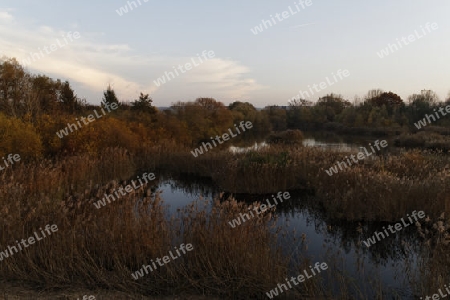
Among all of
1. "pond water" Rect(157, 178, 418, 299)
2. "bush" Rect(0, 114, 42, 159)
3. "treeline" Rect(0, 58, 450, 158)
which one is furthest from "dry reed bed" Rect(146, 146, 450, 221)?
"bush" Rect(0, 114, 42, 159)

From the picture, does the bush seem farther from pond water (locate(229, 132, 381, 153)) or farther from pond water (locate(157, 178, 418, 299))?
pond water (locate(229, 132, 381, 153))

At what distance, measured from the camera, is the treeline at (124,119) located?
13.6m

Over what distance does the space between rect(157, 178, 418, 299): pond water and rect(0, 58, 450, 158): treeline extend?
5609mm

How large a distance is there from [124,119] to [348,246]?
18.8 meters

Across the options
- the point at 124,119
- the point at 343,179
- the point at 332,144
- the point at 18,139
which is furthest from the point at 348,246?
the point at 332,144

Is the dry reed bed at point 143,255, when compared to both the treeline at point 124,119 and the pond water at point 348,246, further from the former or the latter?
the treeline at point 124,119

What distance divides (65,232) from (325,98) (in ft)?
261

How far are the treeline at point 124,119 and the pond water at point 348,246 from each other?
5.61 m

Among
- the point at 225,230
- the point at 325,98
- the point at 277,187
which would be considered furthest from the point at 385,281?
the point at 325,98

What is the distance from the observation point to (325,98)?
79000mm

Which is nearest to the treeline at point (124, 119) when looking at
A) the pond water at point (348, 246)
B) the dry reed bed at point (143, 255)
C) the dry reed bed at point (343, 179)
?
the dry reed bed at point (343, 179)

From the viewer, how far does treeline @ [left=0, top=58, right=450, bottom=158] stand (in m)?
13.6

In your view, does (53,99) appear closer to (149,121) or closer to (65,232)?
(149,121)

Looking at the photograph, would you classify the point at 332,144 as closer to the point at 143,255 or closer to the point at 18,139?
the point at 18,139
